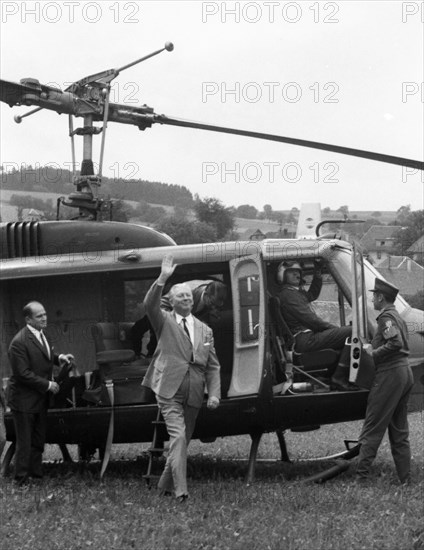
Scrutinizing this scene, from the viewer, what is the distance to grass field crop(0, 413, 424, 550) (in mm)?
7188

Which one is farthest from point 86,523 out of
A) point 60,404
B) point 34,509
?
point 60,404

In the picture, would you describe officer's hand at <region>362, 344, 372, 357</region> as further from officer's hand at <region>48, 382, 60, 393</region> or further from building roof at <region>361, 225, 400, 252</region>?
building roof at <region>361, 225, 400, 252</region>

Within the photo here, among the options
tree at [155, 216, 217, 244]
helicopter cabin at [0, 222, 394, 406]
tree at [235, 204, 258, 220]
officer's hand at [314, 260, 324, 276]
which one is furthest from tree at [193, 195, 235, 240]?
tree at [235, 204, 258, 220]

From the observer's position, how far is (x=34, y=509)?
8242mm

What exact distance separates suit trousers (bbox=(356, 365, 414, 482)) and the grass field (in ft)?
0.63

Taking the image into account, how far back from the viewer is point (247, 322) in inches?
379

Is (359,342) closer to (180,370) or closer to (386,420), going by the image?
(386,420)

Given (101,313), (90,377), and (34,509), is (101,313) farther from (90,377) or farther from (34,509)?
(34,509)

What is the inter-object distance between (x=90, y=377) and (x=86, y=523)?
8.82 feet

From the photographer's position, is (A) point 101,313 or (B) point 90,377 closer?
(B) point 90,377

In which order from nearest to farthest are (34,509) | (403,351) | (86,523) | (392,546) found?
(392,546) < (86,523) < (34,509) < (403,351)

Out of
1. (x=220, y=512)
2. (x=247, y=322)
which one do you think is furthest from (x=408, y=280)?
(x=220, y=512)

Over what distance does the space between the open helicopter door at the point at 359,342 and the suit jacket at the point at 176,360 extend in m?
1.25

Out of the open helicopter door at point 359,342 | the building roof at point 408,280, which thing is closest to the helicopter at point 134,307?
the open helicopter door at point 359,342
